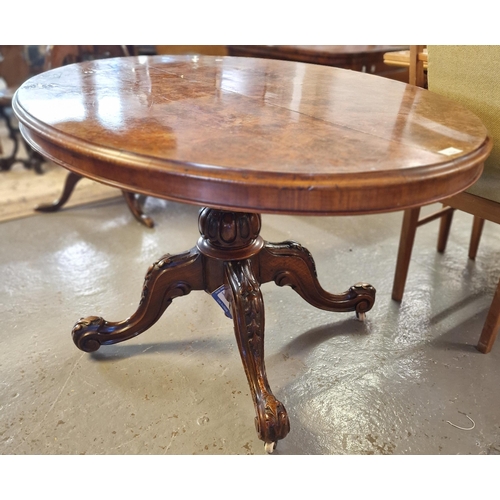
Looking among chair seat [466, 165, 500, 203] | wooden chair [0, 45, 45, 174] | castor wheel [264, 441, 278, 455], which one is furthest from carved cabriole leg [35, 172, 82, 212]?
chair seat [466, 165, 500, 203]

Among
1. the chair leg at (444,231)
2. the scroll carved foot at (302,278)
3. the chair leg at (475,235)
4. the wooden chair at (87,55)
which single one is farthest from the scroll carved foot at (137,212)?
the chair leg at (475,235)

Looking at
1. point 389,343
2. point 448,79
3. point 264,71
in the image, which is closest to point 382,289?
point 389,343

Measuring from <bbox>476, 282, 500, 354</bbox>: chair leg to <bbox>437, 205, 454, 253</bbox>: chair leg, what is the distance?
599 millimetres

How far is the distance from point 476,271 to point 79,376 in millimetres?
1568

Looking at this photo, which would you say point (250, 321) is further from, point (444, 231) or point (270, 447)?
point (444, 231)

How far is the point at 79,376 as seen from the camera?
1.39 meters

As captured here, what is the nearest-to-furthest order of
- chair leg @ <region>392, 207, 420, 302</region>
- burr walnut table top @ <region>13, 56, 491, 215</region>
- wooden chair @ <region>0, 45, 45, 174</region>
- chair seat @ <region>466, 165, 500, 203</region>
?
burr walnut table top @ <region>13, 56, 491, 215</region> < chair seat @ <region>466, 165, 500, 203</region> < chair leg @ <region>392, 207, 420, 302</region> < wooden chair @ <region>0, 45, 45, 174</region>

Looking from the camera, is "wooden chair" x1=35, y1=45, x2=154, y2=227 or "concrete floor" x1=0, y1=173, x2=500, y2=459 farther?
"wooden chair" x1=35, y1=45, x2=154, y2=227

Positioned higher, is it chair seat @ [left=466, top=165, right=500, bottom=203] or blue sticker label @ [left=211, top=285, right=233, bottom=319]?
chair seat @ [left=466, top=165, right=500, bottom=203]

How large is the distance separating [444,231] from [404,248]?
1.51 ft

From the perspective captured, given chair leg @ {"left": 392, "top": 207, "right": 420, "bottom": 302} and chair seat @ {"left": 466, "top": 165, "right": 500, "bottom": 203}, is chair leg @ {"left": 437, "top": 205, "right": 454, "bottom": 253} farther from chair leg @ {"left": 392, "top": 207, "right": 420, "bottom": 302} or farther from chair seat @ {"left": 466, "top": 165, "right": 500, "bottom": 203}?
chair seat @ {"left": 466, "top": 165, "right": 500, "bottom": 203}

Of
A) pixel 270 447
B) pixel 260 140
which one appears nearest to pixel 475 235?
pixel 270 447

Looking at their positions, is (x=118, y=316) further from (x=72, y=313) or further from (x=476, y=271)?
(x=476, y=271)

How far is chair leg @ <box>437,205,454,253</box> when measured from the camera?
6.48ft
